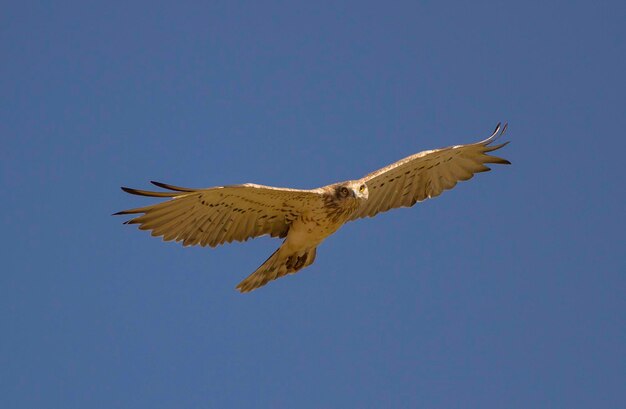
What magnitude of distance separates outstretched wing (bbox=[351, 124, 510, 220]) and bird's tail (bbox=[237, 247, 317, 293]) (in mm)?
1063

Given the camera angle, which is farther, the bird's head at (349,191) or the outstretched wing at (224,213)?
the bird's head at (349,191)

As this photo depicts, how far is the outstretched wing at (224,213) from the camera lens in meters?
10.9

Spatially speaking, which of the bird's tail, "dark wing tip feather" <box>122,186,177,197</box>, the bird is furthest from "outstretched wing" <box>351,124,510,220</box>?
"dark wing tip feather" <box>122,186,177,197</box>

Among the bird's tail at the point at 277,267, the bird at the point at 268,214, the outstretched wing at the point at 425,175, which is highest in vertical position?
the outstretched wing at the point at 425,175

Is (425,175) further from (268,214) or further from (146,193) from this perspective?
(146,193)

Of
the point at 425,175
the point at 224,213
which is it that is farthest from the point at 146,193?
the point at 425,175

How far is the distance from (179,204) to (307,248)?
1710 mm

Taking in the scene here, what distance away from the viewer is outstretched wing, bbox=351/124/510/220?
12664mm

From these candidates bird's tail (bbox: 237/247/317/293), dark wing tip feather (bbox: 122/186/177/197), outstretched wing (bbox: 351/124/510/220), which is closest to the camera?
dark wing tip feather (bbox: 122/186/177/197)

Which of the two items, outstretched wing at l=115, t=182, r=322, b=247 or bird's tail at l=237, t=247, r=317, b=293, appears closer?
outstretched wing at l=115, t=182, r=322, b=247

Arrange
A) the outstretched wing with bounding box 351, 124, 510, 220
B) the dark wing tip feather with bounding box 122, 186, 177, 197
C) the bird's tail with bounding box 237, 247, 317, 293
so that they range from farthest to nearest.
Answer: the outstretched wing with bounding box 351, 124, 510, 220 → the bird's tail with bounding box 237, 247, 317, 293 → the dark wing tip feather with bounding box 122, 186, 177, 197

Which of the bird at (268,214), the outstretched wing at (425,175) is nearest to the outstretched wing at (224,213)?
the bird at (268,214)

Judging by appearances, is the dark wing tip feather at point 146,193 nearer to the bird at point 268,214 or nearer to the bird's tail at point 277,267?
the bird at point 268,214

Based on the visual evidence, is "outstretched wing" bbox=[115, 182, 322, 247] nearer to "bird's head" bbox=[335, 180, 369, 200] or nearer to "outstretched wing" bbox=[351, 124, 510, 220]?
"bird's head" bbox=[335, 180, 369, 200]
